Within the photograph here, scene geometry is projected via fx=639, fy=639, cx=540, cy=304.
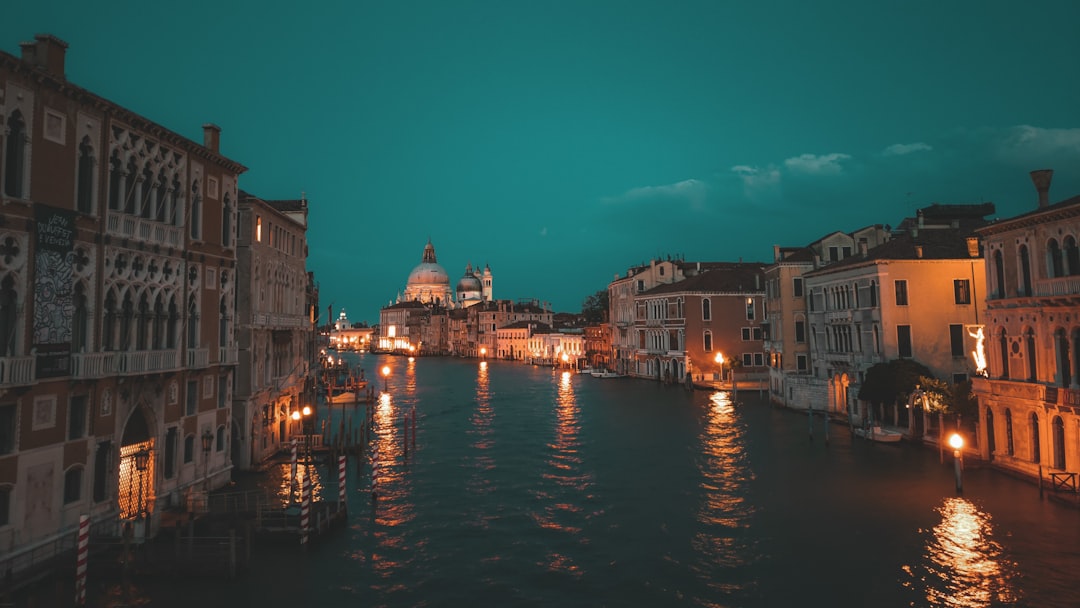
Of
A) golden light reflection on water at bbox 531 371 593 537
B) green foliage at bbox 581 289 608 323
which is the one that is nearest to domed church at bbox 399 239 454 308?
green foliage at bbox 581 289 608 323

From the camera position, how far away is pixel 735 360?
5022cm

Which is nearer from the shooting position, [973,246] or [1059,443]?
[1059,443]

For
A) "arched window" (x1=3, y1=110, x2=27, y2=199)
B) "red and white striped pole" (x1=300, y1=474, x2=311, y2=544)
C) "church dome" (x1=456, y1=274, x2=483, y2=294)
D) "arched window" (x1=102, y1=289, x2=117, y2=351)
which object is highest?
"church dome" (x1=456, y1=274, x2=483, y2=294)

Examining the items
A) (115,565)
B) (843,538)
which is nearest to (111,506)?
(115,565)

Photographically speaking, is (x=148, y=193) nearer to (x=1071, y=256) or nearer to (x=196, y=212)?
(x=196, y=212)

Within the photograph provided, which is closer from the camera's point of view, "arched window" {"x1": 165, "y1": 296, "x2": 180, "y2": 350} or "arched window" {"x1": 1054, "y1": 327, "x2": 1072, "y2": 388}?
"arched window" {"x1": 165, "y1": 296, "x2": 180, "y2": 350}

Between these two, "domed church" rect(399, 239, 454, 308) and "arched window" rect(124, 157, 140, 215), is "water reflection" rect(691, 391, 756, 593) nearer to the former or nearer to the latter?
"arched window" rect(124, 157, 140, 215)

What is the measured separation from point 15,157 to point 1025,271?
80.0 ft

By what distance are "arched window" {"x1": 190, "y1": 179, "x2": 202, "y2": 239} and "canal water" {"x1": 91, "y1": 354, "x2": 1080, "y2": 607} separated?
339 inches

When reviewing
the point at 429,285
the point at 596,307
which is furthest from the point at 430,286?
the point at 596,307

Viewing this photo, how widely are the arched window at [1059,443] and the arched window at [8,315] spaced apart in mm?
23824

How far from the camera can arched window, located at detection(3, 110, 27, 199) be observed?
11148mm

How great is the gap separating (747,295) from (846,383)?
21773 millimetres

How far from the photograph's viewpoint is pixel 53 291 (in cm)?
1185
